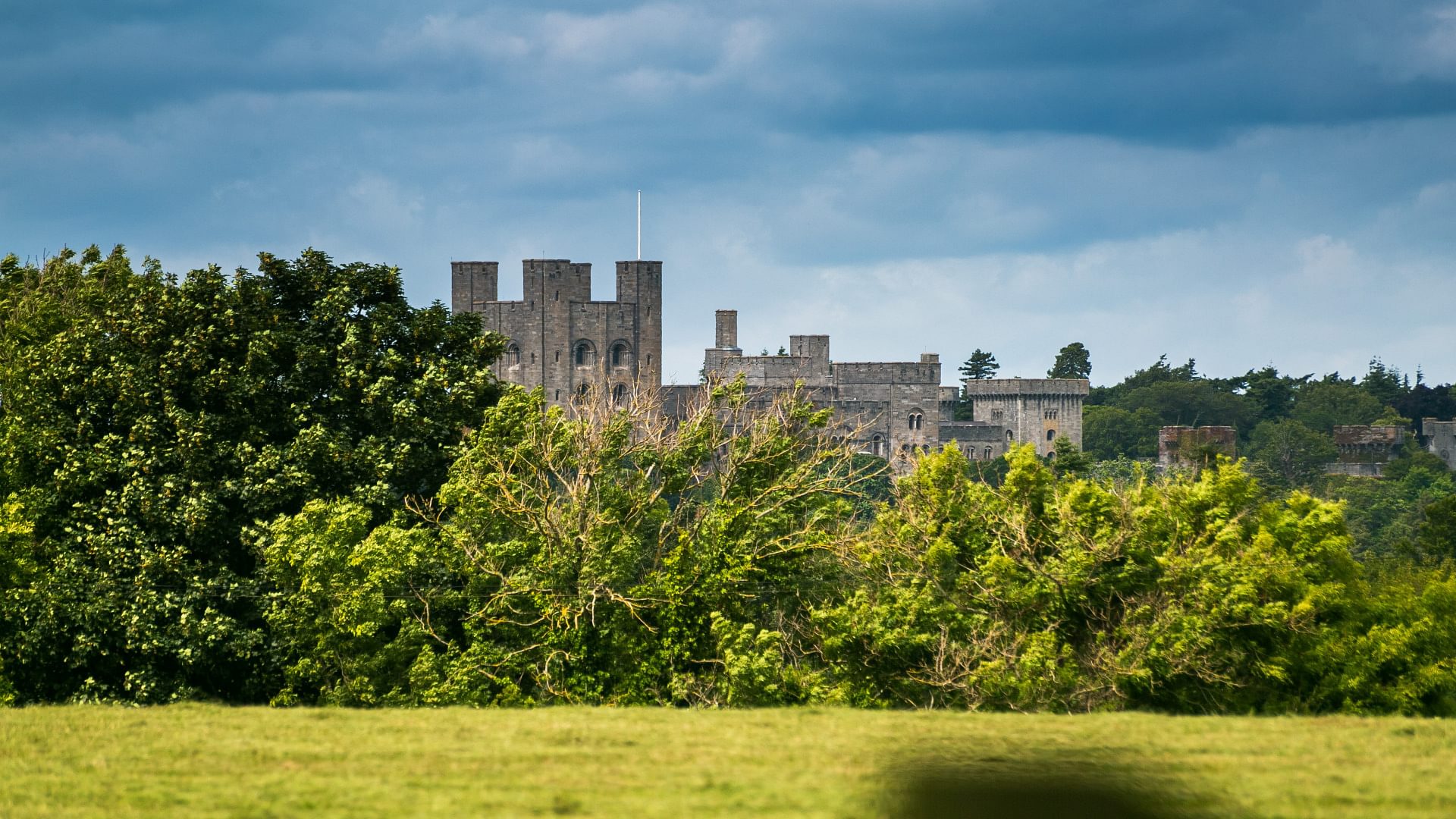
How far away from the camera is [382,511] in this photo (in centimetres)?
2122

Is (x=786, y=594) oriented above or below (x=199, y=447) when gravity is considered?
below

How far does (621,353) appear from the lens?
78875 millimetres

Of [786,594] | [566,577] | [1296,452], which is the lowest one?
[786,594]

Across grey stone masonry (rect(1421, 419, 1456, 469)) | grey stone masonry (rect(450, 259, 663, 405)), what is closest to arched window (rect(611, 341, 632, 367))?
grey stone masonry (rect(450, 259, 663, 405))

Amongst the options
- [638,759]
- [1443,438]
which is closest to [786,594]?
[638,759]

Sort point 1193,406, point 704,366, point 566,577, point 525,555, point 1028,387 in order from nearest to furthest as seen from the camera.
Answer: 1. point 566,577
2. point 525,555
3. point 704,366
4. point 1028,387
5. point 1193,406

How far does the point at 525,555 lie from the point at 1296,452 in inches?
3249

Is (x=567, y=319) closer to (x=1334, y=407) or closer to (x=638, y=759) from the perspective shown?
(x=1334, y=407)

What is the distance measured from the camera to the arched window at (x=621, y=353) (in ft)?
258

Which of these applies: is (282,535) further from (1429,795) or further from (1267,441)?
(1267,441)

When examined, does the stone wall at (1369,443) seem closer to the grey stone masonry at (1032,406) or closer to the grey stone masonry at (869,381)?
the grey stone masonry at (1032,406)

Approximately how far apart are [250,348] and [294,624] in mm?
3752

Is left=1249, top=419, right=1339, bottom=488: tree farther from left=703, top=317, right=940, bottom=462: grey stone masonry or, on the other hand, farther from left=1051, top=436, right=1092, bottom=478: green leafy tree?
left=1051, top=436, right=1092, bottom=478: green leafy tree

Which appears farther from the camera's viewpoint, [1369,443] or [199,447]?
[1369,443]
